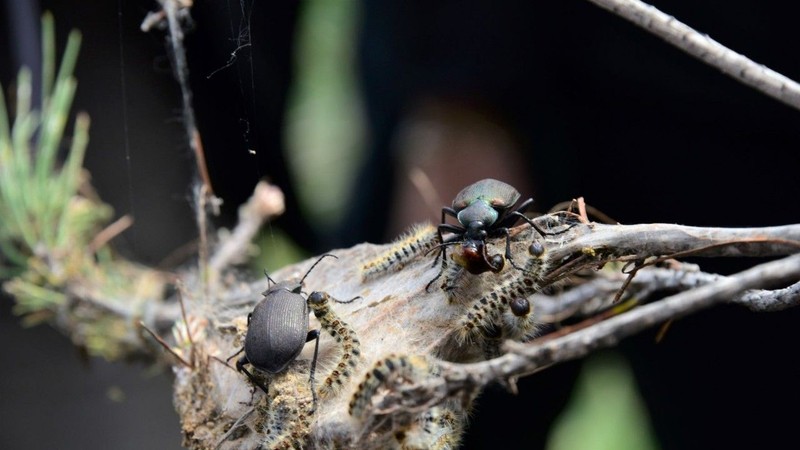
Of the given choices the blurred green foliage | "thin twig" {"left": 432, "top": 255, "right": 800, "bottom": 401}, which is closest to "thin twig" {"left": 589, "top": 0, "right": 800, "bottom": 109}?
"thin twig" {"left": 432, "top": 255, "right": 800, "bottom": 401}

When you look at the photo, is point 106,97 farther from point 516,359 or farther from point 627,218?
point 516,359

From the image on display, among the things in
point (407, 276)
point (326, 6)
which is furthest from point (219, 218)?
point (407, 276)

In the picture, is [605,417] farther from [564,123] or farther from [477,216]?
[477,216]

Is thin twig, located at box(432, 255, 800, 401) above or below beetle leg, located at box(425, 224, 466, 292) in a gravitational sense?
below

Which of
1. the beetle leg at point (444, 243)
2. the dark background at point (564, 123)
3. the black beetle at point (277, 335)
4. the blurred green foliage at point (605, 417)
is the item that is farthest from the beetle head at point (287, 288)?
the blurred green foliage at point (605, 417)

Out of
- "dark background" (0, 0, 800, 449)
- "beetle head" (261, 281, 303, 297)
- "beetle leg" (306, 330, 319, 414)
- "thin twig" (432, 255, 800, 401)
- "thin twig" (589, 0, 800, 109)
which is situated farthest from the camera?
"dark background" (0, 0, 800, 449)

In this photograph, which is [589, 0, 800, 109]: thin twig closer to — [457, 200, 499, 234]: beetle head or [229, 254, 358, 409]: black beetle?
[457, 200, 499, 234]: beetle head

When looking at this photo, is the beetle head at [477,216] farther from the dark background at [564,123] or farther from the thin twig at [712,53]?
the dark background at [564,123]
